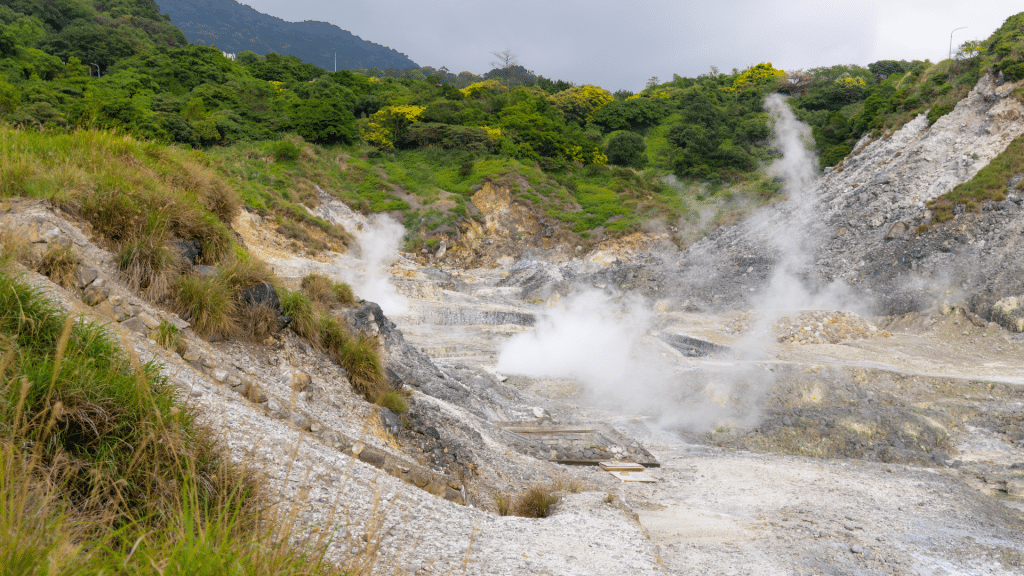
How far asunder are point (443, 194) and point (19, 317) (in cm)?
→ 3445

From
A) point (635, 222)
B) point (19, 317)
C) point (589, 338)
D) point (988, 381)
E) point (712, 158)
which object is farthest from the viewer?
point (712, 158)

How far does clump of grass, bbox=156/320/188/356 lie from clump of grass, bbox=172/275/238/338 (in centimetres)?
42

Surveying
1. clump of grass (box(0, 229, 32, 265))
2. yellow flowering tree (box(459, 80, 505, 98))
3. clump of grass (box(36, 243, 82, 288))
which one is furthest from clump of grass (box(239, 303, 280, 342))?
yellow flowering tree (box(459, 80, 505, 98))

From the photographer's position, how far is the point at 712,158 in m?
43.6

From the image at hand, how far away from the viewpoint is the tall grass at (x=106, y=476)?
1.38 metres

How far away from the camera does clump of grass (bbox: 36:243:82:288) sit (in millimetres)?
3807

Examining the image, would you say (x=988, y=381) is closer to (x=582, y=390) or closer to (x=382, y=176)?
(x=582, y=390)

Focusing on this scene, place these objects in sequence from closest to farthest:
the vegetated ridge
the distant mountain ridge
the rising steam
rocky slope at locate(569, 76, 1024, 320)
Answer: the vegetated ridge
the rising steam
rocky slope at locate(569, 76, 1024, 320)
the distant mountain ridge

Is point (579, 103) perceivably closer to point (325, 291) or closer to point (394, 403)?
point (325, 291)

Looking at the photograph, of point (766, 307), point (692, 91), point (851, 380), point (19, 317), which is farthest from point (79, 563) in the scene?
point (692, 91)

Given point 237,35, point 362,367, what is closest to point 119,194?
point 362,367

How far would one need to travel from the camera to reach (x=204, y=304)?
4734mm

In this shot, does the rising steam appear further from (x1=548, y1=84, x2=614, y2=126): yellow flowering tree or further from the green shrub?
(x1=548, y1=84, x2=614, y2=126): yellow flowering tree

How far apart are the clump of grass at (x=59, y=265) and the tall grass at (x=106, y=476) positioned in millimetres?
1209
